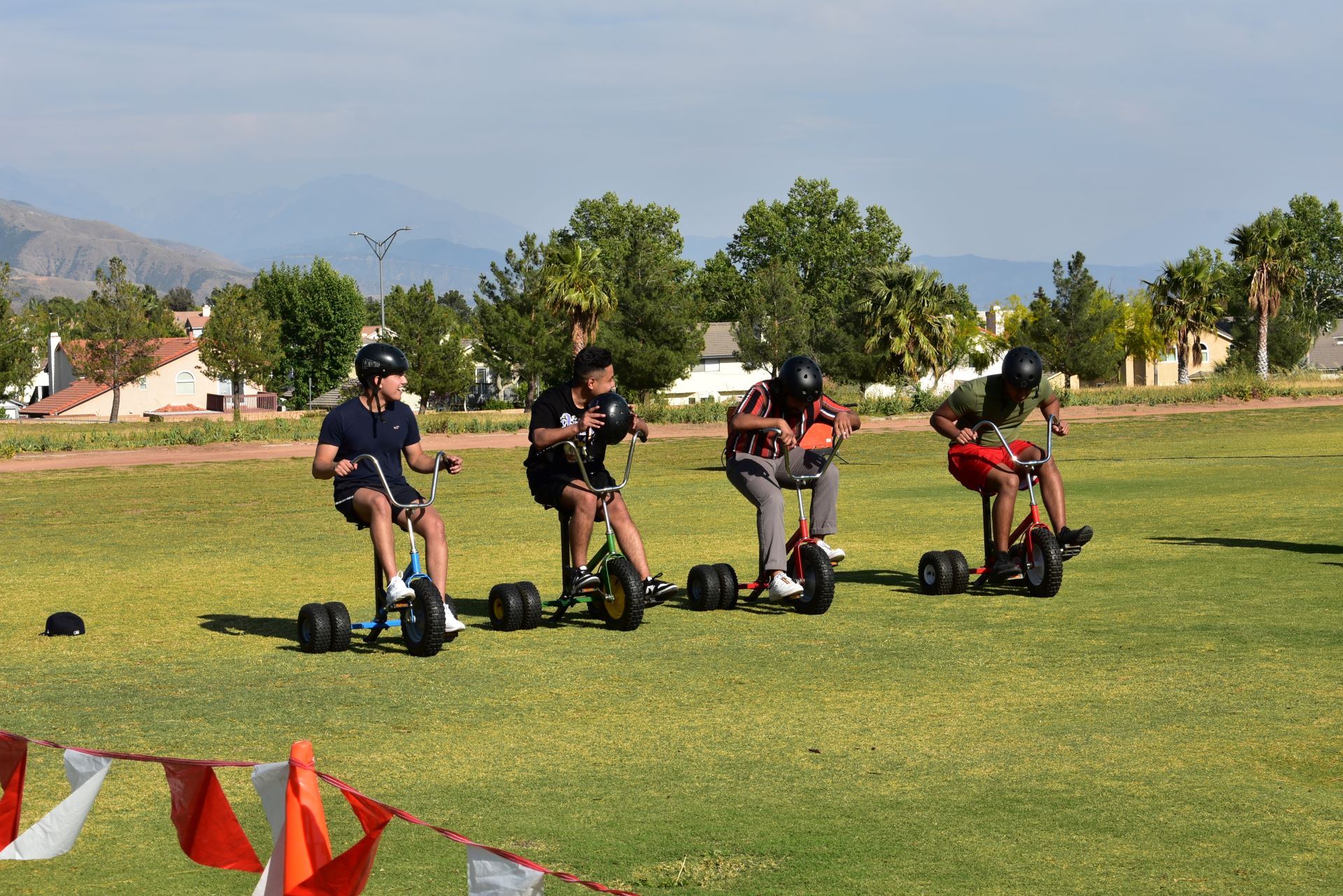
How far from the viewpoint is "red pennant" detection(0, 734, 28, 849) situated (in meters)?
4.85

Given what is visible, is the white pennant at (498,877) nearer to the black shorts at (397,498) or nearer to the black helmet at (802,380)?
the black shorts at (397,498)

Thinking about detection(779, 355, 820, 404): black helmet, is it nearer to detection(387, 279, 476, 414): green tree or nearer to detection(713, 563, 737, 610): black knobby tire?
detection(713, 563, 737, 610): black knobby tire

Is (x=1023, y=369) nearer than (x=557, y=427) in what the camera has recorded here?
No

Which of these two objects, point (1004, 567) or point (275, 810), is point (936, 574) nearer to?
point (1004, 567)

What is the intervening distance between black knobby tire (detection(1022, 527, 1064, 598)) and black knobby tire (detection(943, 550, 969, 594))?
50 cm

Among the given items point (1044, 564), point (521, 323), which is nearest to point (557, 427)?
point (1044, 564)

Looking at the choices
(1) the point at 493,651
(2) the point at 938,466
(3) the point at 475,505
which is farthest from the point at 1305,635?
(2) the point at 938,466

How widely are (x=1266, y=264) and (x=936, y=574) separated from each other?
8499 cm

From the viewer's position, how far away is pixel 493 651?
9.66 metres

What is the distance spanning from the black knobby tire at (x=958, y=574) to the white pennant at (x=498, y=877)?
28.4ft

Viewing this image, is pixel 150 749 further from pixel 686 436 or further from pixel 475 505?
pixel 686 436

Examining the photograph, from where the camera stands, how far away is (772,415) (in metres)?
11.2

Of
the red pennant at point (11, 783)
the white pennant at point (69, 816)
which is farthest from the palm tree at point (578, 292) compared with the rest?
the white pennant at point (69, 816)

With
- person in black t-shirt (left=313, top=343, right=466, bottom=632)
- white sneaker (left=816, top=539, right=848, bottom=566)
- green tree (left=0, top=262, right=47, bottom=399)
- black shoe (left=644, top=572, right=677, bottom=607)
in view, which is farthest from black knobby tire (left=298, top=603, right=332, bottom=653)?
green tree (left=0, top=262, right=47, bottom=399)
